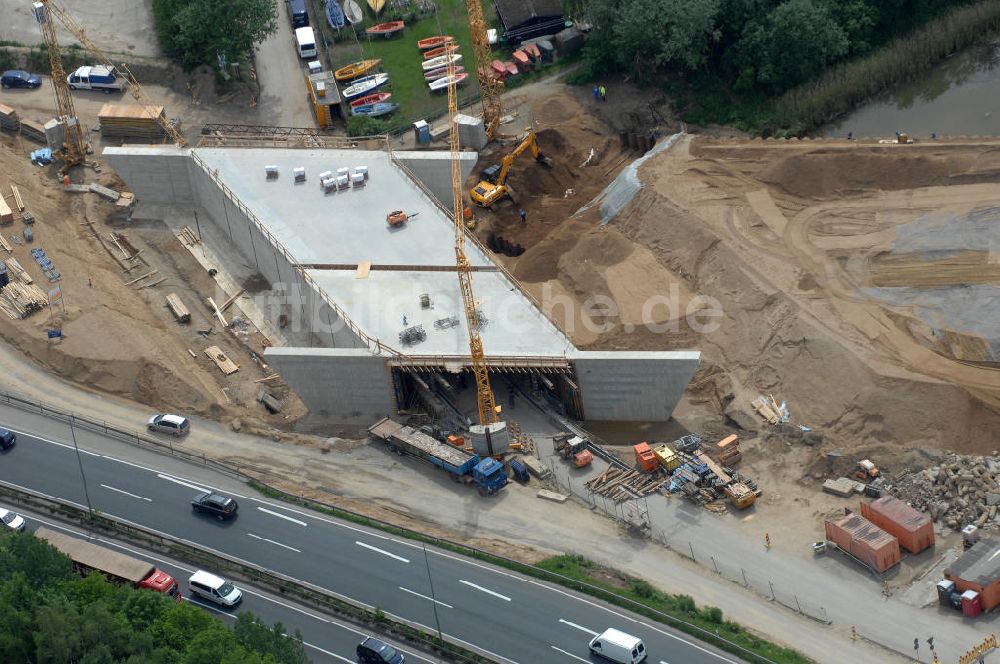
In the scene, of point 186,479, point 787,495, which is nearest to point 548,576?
point 787,495

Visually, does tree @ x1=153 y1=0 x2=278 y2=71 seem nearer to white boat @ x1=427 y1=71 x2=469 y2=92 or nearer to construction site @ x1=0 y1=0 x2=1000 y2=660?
construction site @ x1=0 y1=0 x2=1000 y2=660

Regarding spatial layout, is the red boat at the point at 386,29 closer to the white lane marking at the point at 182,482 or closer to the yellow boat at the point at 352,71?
the yellow boat at the point at 352,71

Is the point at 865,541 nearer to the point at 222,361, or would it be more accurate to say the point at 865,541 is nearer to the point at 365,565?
the point at 365,565

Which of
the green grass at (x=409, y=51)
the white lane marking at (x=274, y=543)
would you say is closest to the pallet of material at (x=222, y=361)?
the white lane marking at (x=274, y=543)

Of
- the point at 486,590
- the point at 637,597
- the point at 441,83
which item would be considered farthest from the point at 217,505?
the point at 441,83

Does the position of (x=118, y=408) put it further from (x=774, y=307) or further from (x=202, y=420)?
(x=774, y=307)
